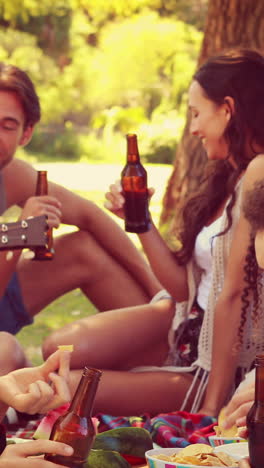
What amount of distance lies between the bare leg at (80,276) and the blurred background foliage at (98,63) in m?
20.5

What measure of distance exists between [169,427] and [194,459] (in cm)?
93

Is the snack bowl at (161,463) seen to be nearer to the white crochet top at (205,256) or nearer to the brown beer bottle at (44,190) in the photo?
the white crochet top at (205,256)

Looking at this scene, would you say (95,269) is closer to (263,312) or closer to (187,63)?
(263,312)

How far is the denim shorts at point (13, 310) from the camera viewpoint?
4.15m

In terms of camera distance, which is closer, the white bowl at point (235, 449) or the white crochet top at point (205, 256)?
the white bowl at point (235, 449)

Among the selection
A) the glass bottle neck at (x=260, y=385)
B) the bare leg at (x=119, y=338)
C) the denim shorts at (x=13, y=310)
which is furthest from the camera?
the denim shorts at (x=13, y=310)

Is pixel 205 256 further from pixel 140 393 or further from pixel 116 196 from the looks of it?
pixel 140 393

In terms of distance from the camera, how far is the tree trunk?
25.7ft

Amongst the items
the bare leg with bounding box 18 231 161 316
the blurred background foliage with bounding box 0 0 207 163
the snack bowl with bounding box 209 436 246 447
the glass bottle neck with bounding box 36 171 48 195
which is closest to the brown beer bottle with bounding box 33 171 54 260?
the glass bottle neck with bounding box 36 171 48 195

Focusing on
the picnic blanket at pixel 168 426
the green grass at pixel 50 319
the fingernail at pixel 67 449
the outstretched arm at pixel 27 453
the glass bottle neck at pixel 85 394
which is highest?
the glass bottle neck at pixel 85 394

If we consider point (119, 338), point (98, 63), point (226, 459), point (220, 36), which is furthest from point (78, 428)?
point (98, 63)

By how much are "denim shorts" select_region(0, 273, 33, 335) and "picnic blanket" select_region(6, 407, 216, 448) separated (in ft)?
2.20

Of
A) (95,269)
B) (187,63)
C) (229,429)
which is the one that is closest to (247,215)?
(229,429)

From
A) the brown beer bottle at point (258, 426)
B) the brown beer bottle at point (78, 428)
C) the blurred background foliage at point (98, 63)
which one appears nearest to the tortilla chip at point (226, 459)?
the brown beer bottle at point (258, 426)
